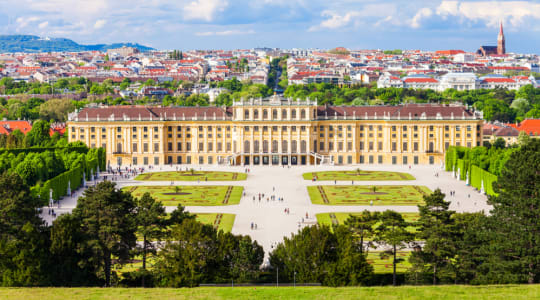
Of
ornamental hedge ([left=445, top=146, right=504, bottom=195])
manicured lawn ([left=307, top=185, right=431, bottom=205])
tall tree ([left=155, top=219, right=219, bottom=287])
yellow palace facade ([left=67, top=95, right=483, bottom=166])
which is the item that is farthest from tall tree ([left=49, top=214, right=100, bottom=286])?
yellow palace facade ([left=67, top=95, right=483, bottom=166])

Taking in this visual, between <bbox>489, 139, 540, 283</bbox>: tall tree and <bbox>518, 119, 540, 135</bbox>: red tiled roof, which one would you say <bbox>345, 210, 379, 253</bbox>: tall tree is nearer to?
<bbox>489, 139, 540, 283</bbox>: tall tree

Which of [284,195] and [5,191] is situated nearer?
[5,191]

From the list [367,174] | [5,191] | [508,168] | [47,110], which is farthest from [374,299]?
[47,110]

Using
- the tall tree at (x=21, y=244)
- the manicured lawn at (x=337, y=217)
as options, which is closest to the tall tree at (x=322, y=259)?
the tall tree at (x=21, y=244)

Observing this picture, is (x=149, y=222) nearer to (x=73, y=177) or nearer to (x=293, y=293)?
(x=293, y=293)

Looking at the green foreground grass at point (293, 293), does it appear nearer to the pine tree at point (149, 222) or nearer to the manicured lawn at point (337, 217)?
the pine tree at point (149, 222)

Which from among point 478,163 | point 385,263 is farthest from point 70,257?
point 478,163

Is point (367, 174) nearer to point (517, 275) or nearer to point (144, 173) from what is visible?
point (144, 173)
